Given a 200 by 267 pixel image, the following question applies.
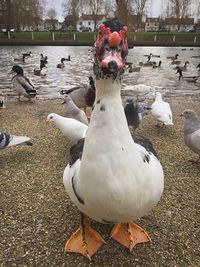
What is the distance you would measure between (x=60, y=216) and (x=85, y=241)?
610mm

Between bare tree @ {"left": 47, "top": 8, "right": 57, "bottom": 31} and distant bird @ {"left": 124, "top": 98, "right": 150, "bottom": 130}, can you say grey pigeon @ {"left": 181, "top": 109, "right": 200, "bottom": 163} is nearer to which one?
distant bird @ {"left": 124, "top": 98, "right": 150, "bottom": 130}

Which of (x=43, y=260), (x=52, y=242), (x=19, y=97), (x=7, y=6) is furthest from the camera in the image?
(x=7, y=6)

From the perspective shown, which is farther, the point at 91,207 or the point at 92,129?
the point at 91,207

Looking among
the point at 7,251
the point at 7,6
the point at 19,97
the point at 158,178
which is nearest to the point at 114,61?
the point at 158,178

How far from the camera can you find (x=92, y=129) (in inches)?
94.1

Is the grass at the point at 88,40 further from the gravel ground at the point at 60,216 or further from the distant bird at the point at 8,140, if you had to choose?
the distant bird at the point at 8,140

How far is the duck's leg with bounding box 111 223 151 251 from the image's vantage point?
10.3 ft

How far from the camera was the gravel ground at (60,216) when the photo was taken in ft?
9.79

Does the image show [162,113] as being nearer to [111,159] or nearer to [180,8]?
[111,159]

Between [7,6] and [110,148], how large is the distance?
49.6 m

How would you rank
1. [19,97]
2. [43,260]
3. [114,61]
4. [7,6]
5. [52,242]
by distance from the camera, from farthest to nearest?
[7,6]
[19,97]
[52,242]
[43,260]
[114,61]

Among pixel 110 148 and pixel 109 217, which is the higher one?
pixel 110 148

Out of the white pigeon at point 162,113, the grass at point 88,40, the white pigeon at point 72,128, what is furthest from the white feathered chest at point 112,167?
the grass at point 88,40

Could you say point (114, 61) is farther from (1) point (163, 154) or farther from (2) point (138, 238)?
(1) point (163, 154)
